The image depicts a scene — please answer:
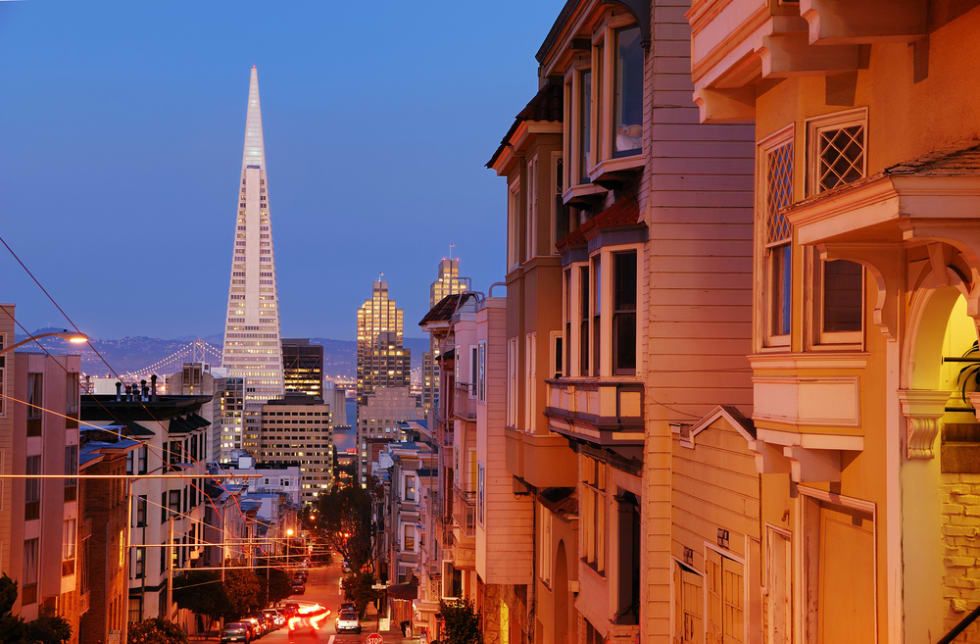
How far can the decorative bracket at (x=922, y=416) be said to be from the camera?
8.17 meters

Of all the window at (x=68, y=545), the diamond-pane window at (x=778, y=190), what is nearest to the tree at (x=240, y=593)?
the window at (x=68, y=545)

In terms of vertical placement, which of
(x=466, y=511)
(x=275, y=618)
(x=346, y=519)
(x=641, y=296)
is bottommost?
(x=275, y=618)

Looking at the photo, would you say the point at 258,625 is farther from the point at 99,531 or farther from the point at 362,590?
the point at 99,531

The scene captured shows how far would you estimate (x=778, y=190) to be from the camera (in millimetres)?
10711

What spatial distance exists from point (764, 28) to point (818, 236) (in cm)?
212

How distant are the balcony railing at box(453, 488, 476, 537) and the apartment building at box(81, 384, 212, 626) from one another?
26231 millimetres

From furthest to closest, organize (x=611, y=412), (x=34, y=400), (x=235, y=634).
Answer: (x=235, y=634), (x=34, y=400), (x=611, y=412)

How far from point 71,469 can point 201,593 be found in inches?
1169

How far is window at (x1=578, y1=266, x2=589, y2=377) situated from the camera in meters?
18.3

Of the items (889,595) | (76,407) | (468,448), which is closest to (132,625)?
(76,407)

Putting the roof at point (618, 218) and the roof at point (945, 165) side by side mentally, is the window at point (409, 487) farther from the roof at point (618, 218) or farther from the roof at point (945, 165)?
the roof at point (945, 165)

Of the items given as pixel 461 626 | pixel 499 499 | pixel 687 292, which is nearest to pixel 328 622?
pixel 461 626

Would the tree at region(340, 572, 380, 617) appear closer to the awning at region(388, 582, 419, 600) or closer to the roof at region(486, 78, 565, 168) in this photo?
the awning at region(388, 582, 419, 600)

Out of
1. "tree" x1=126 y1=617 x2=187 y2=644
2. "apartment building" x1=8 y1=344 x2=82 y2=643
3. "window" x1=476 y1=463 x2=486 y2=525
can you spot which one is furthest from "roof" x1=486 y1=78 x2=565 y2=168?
"tree" x1=126 y1=617 x2=187 y2=644
